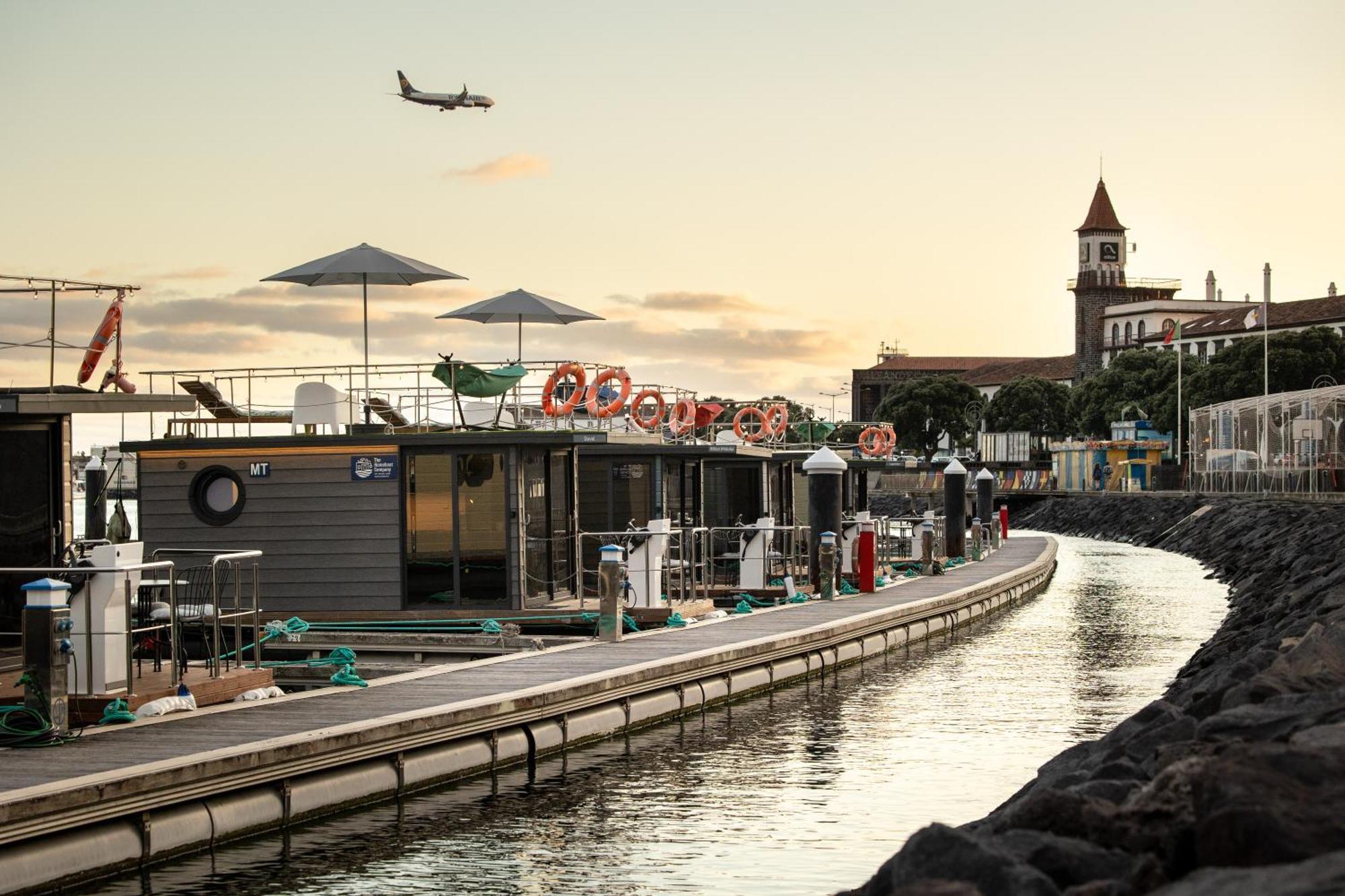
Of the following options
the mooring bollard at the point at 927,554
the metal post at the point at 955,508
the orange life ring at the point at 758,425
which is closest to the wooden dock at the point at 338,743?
the mooring bollard at the point at 927,554

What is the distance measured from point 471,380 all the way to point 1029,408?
117 m

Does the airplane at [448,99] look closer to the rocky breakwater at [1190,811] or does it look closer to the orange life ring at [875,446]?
the orange life ring at [875,446]

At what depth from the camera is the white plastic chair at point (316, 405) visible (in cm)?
2302

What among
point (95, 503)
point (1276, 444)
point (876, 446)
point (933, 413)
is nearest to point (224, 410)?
point (95, 503)

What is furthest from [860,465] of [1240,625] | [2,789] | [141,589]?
[2,789]

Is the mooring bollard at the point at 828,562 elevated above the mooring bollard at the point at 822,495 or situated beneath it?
situated beneath

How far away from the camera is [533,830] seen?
13.0 metres

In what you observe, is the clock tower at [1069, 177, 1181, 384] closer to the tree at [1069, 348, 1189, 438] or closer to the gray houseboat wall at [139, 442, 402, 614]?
the tree at [1069, 348, 1189, 438]

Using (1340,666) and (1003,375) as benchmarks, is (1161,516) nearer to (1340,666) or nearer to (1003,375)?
(1340,666)

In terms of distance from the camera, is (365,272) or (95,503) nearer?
(365,272)

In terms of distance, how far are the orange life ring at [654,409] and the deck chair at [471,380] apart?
6.14 metres

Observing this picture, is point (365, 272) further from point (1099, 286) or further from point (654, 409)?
point (1099, 286)

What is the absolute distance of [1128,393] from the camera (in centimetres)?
12081

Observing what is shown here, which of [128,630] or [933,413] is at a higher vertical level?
[933,413]
